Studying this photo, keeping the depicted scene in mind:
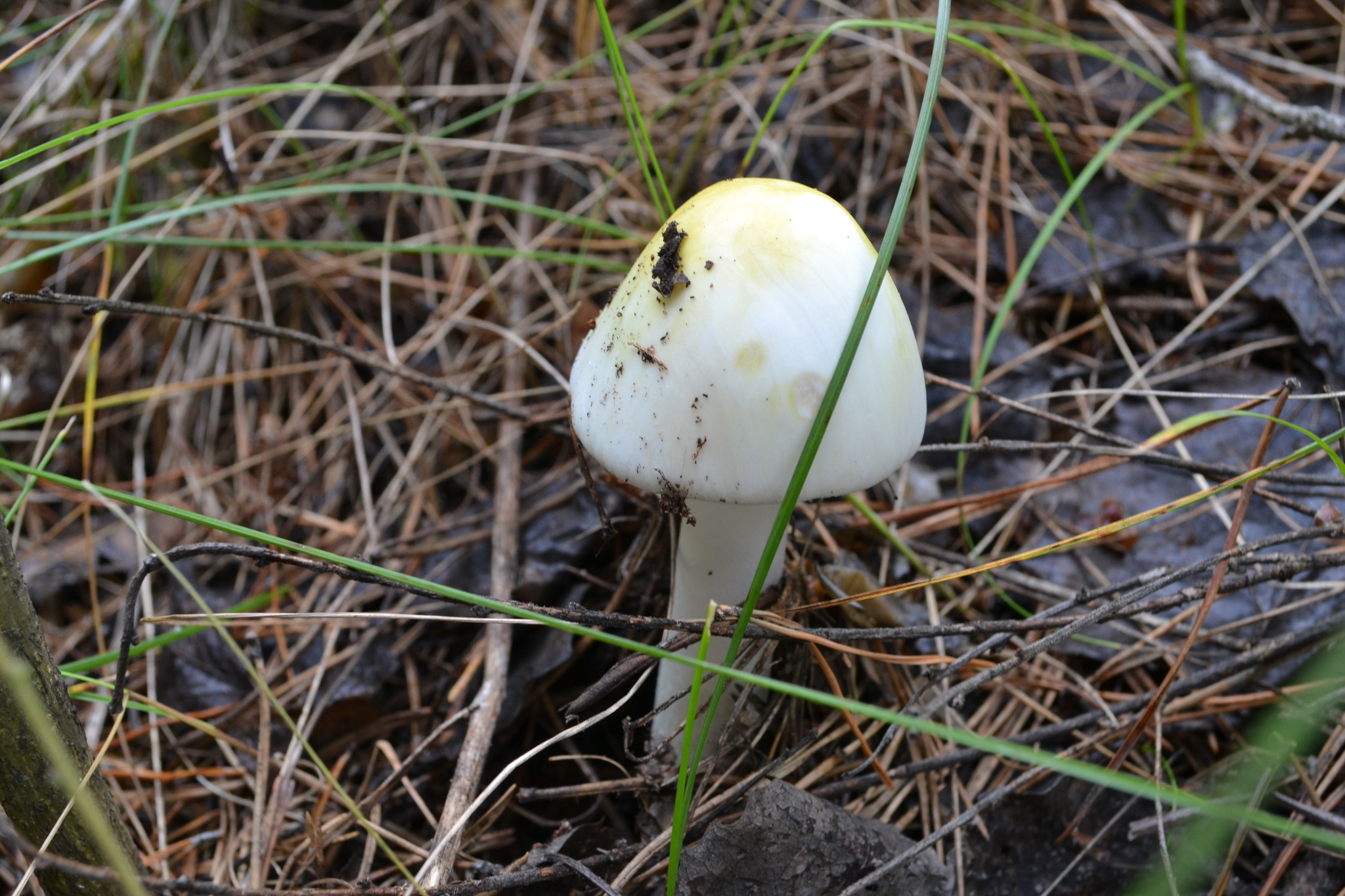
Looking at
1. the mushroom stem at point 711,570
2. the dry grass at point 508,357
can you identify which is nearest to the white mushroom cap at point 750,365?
the mushroom stem at point 711,570

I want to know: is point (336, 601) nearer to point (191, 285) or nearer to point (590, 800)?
point (590, 800)

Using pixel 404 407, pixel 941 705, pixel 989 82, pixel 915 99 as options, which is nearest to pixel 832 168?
pixel 915 99

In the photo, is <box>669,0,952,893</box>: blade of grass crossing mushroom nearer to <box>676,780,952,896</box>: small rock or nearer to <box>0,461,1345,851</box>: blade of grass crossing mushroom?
<box>0,461,1345,851</box>: blade of grass crossing mushroom

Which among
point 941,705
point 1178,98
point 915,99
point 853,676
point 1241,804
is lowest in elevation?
point 1241,804

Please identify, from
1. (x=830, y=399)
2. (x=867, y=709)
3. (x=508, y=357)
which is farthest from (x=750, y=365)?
(x=508, y=357)

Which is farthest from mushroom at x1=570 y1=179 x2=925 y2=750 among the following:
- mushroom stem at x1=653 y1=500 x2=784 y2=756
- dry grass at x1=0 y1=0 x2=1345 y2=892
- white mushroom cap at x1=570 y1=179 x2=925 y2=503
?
dry grass at x1=0 y1=0 x2=1345 y2=892

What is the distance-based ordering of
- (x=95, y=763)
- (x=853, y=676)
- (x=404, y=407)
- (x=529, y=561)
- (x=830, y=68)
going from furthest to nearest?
1. (x=830, y=68)
2. (x=404, y=407)
3. (x=529, y=561)
4. (x=853, y=676)
5. (x=95, y=763)

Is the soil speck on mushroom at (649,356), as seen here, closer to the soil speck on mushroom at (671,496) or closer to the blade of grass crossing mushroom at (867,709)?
the soil speck on mushroom at (671,496)
